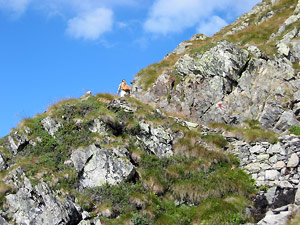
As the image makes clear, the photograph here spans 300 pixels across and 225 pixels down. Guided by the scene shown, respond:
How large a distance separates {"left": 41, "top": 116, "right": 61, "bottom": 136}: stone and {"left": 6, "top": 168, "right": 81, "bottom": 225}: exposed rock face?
521cm

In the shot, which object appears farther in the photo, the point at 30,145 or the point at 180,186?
the point at 30,145

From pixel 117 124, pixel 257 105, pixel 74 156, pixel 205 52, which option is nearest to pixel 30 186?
pixel 74 156

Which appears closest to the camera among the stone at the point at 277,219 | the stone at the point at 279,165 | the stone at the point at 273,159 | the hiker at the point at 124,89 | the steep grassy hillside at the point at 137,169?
the stone at the point at 277,219

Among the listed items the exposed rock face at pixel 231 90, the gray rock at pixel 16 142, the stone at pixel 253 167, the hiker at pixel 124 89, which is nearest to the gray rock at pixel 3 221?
the gray rock at pixel 16 142

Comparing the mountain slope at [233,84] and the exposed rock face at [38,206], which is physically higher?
the mountain slope at [233,84]

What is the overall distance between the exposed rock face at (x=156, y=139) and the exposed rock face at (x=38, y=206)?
729 centimetres

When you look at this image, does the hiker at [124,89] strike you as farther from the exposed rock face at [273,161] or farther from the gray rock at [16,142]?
the exposed rock face at [273,161]

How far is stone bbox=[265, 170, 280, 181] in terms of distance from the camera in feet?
64.0

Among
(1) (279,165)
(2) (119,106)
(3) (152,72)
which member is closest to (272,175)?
(1) (279,165)

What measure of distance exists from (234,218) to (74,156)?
1031cm

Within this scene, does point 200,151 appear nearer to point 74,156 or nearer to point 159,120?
point 159,120

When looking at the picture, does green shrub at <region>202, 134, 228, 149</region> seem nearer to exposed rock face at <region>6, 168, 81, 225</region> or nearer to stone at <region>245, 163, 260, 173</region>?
stone at <region>245, 163, 260, 173</region>

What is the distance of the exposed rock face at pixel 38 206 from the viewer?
16.5m

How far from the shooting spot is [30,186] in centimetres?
1769
